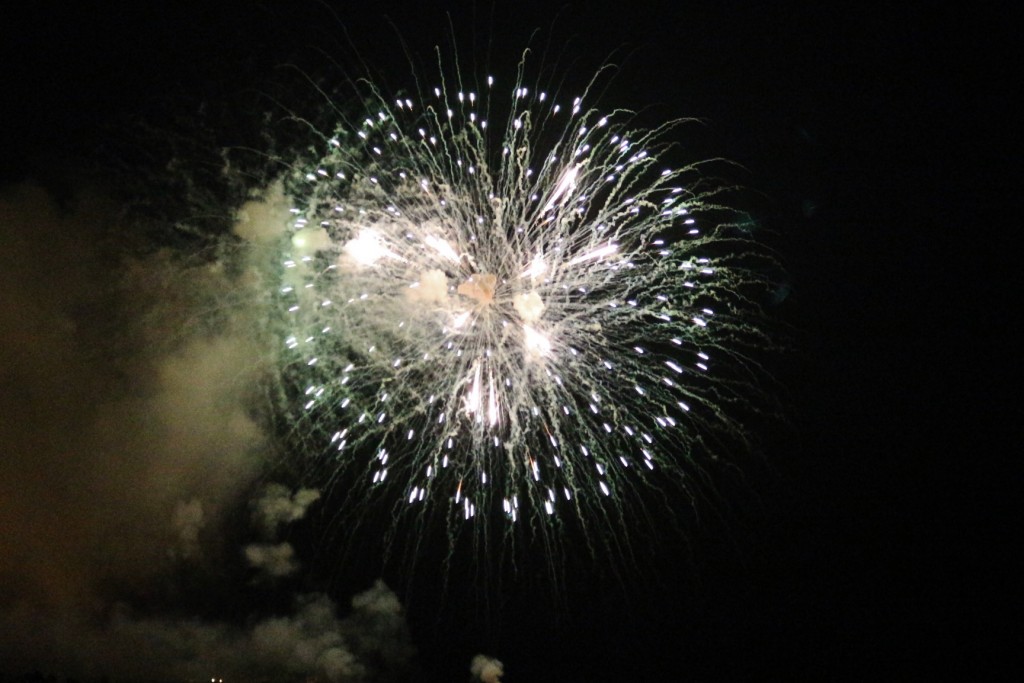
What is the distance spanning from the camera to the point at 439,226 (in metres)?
10.3

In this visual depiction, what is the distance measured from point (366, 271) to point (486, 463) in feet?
13.1

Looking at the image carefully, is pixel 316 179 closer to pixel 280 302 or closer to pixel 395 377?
pixel 280 302

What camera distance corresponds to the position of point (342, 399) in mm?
11086

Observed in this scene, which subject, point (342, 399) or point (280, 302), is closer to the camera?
point (342, 399)

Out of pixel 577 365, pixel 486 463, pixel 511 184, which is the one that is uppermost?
pixel 511 184

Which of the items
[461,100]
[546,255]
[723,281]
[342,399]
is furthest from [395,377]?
[723,281]

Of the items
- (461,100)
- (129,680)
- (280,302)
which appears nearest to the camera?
(461,100)

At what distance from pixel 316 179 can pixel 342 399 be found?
388 cm

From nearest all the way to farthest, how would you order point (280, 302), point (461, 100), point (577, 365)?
point (461, 100) < point (577, 365) < point (280, 302)

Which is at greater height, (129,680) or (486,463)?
(129,680)

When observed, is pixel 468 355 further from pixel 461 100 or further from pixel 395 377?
pixel 461 100

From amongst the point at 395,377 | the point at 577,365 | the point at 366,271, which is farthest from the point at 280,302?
the point at 577,365

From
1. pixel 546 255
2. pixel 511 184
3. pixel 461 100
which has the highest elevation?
pixel 461 100

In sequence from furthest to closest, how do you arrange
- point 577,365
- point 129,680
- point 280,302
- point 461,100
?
point 129,680 < point 280,302 < point 577,365 < point 461,100
